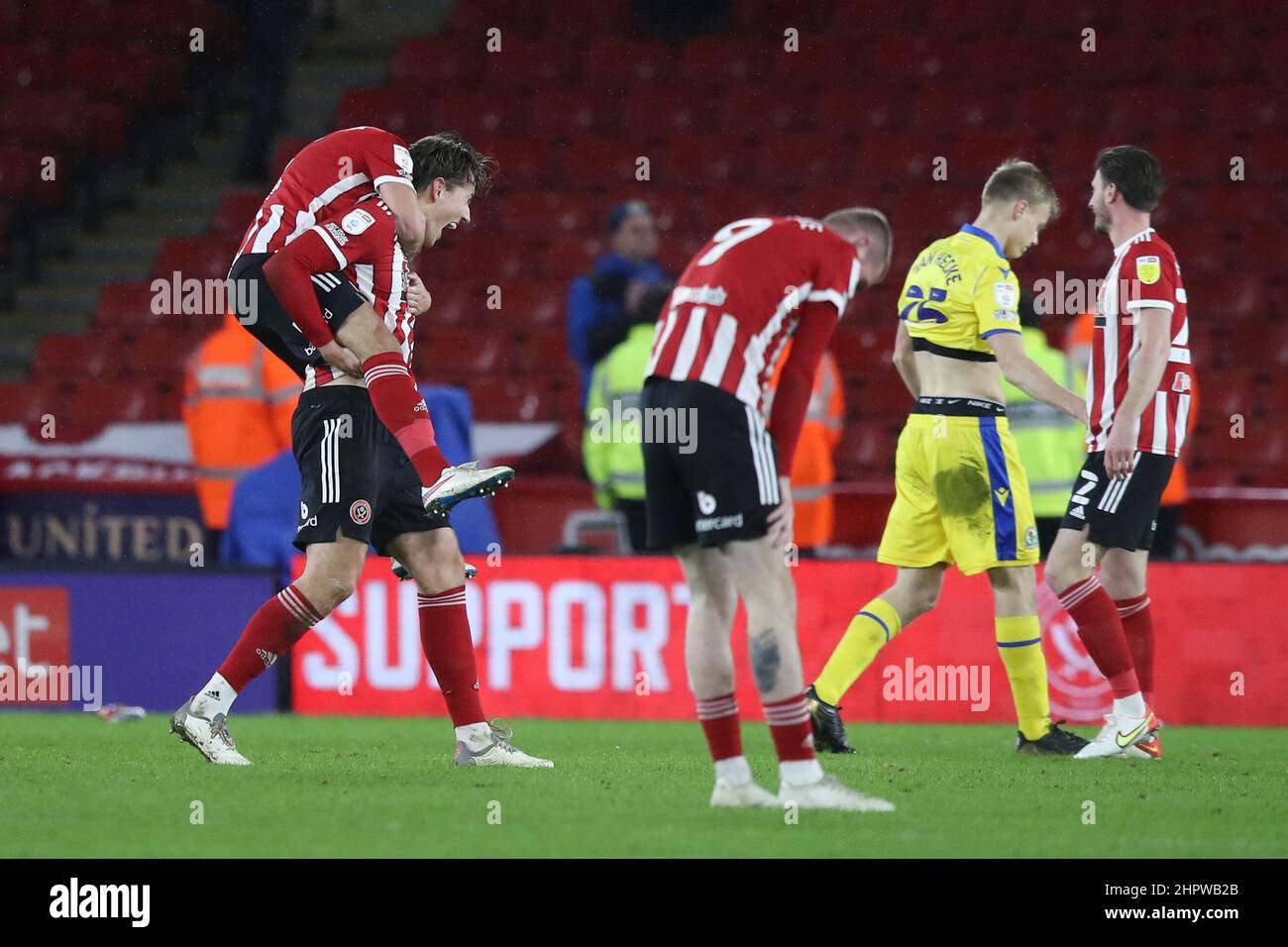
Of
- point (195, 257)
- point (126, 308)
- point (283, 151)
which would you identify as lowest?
point (126, 308)

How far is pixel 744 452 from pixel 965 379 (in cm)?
203

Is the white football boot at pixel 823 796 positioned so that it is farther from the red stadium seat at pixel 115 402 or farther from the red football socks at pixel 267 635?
the red stadium seat at pixel 115 402

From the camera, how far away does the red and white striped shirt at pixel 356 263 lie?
5605 millimetres

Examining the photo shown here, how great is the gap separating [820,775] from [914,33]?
393 inches

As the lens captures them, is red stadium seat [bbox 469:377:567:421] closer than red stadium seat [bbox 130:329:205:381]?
Yes

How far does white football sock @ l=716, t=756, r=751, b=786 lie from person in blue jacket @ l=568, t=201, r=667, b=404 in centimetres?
512

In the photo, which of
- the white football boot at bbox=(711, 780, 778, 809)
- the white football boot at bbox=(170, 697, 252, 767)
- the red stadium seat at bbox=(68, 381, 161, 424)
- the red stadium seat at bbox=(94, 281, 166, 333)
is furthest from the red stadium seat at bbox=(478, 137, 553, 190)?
the white football boot at bbox=(711, 780, 778, 809)

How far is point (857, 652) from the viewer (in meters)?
6.58

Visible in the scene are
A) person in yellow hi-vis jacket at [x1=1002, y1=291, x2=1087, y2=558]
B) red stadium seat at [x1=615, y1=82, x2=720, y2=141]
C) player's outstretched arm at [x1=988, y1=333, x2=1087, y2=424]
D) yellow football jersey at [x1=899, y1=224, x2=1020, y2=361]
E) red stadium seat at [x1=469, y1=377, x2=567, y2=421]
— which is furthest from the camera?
red stadium seat at [x1=615, y1=82, x2=720, y2=141]

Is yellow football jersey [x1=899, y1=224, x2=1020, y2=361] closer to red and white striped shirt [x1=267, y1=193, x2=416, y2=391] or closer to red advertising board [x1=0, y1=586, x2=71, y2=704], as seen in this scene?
red and white striped shirt [x1=267, y1=193, x2=416, y2=391]

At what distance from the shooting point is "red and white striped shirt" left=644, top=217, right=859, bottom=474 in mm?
4668

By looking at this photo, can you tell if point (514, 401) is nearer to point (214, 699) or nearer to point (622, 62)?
→ point (622, 62)

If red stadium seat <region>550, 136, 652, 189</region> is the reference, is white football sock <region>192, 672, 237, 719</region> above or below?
below

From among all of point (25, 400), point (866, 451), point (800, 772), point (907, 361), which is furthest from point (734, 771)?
point (25, 400)
